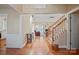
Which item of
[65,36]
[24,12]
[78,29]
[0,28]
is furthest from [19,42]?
[0,28]

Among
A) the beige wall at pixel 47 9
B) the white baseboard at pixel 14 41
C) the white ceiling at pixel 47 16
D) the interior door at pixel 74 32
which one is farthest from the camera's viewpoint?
the white ceiling at pixel 47 16

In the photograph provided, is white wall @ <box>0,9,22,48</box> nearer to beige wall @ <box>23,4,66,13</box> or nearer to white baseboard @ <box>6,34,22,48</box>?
white baseboard @ <box>6,34,22,48</box>

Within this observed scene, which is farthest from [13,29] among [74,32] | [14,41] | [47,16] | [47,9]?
[47,16]

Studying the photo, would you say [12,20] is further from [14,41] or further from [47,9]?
[47,9]

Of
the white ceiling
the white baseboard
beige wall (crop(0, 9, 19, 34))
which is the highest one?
the white ceiling

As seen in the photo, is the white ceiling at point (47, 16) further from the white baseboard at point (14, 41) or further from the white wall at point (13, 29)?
the white baseboard at point (14, 41)

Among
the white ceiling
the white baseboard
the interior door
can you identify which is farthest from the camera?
the white ceiling

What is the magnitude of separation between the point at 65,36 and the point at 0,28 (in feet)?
21.3

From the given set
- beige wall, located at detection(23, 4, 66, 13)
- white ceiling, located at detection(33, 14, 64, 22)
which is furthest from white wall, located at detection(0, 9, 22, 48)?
white ceiling, located at detection(33, 14, 64, 22)

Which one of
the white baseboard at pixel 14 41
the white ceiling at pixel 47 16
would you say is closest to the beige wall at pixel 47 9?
the white ceiling at pixel 47 16

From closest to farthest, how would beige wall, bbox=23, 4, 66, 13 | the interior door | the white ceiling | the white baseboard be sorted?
1. the interior door
2. beige wall, bbox=23, 4, 66, 13
3. the white baseboard
4. the white ceiling

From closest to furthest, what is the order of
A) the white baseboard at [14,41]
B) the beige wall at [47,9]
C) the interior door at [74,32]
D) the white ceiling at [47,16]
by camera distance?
the interior door at [74,32], the beige wall at [47,9], the white baseboard at [14,41], the white ceiling at [47,16]
